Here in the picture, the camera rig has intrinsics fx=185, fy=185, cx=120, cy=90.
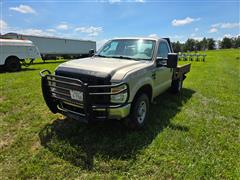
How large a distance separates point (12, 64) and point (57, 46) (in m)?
13.9

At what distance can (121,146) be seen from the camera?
10.8 ft

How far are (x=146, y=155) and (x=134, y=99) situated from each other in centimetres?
105

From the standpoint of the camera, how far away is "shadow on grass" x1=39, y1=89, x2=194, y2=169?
3049 mm

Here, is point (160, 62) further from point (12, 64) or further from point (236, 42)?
point (236, 42)

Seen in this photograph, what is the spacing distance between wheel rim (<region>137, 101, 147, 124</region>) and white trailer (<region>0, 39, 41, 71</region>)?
11401 millimetres

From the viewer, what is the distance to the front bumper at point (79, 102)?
302cm

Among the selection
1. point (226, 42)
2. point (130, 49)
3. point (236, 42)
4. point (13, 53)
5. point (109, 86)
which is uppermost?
point (236, 42)

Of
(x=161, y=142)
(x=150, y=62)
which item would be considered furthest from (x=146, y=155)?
(x=150, y=62)

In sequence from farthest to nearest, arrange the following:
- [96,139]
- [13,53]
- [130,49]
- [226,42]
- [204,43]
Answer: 1. [204,43]
2. [226,42]
3. [13,53]
4. [130,49]
5. [96,139]

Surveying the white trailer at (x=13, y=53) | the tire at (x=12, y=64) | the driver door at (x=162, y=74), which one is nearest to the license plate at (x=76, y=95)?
the driver door at (x=162, y=74)

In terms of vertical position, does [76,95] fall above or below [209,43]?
below

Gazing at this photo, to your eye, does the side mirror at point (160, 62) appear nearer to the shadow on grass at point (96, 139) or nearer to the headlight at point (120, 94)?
the shadow on grass at point (96, 139)

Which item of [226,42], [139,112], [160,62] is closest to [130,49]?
[160,62]

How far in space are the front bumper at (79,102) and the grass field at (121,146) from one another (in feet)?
1.72
